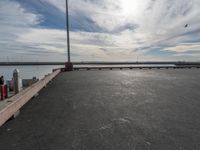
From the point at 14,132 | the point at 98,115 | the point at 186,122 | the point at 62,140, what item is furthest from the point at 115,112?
the point at 14,132

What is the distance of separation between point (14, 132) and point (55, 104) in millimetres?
2867

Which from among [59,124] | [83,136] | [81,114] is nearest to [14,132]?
[59,124]

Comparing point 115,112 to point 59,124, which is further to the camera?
point 115,112

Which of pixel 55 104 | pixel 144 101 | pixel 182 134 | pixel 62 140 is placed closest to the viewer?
pixel 62 140

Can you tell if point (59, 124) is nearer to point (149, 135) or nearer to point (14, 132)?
point (14, 132)

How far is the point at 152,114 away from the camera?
6.28m

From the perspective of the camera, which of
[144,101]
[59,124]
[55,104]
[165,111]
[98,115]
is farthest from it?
[144,101]

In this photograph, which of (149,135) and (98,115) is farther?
(98,115)

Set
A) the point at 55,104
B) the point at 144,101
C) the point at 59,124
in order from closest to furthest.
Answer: the point at 59,124
the point at 55,104
the point at 144,101

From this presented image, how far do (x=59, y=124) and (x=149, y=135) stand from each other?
7.30 feet

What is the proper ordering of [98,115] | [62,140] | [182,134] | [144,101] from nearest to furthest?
[62,140]
[182,134]
[98,115]
[144,101]

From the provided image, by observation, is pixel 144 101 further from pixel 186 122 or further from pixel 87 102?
pixel 186 122

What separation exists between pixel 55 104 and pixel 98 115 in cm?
216

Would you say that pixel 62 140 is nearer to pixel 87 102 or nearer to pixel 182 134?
pixel 182 134
